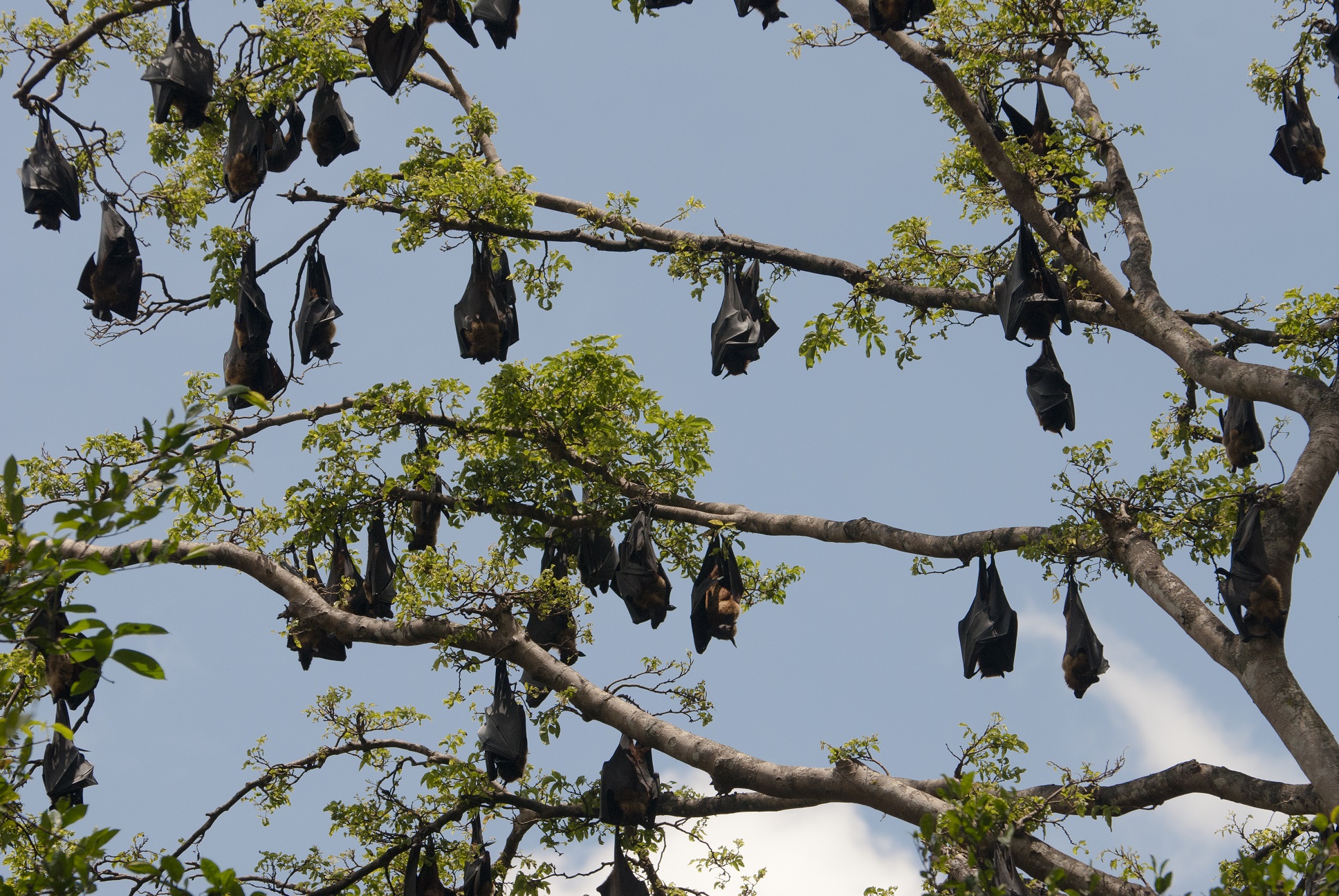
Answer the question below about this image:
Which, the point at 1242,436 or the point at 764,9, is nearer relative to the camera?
the point at 764,9

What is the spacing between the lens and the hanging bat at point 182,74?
10.2m

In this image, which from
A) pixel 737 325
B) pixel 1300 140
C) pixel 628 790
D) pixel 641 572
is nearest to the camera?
pixel 628 790

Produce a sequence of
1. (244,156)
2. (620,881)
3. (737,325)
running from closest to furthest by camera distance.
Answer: (620,881), (244,156), (737,325)

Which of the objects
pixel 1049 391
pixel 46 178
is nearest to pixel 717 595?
pixel 1049 391

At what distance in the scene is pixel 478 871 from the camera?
362 inches

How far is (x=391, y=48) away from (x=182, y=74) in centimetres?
181

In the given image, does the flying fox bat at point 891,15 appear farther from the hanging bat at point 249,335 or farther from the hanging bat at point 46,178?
the hanging bat at point 46,178

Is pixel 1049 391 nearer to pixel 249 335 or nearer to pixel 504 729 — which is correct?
pixel 504 729

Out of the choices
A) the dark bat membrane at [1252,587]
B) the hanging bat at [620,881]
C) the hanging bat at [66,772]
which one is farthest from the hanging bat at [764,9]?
the hanging bat at [66,772]

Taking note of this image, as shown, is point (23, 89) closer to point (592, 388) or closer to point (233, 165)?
point (233, 165)

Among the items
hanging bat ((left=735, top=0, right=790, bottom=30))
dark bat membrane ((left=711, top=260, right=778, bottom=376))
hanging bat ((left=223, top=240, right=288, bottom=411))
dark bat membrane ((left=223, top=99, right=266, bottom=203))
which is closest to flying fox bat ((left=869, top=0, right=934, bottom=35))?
hanging bat ((left=735, top=0, right=790, bottom=30))

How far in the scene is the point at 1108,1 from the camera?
451 inches

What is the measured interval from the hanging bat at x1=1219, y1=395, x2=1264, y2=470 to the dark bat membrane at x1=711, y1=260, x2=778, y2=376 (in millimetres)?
4298

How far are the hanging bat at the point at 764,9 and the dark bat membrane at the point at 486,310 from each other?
9.44 ft
